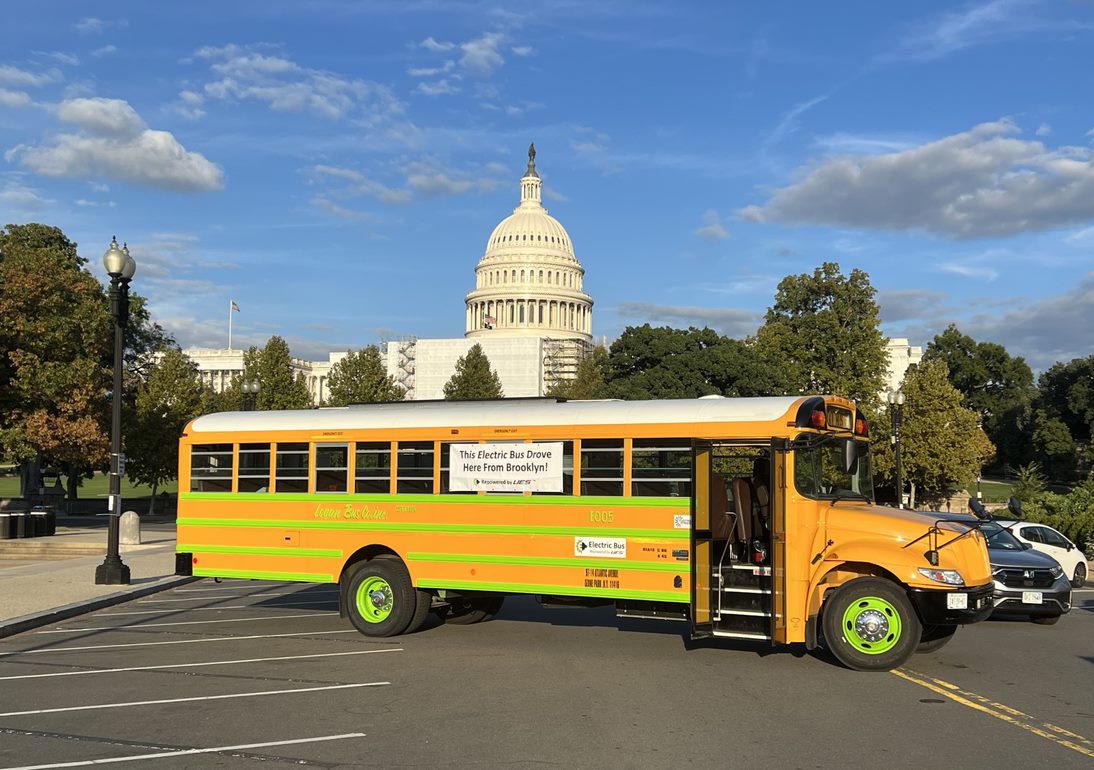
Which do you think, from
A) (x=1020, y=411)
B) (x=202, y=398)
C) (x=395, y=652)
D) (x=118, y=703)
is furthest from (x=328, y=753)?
(x=1020, y=411)

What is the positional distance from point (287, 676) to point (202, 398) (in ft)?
144

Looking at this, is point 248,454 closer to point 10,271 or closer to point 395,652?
point 395,652

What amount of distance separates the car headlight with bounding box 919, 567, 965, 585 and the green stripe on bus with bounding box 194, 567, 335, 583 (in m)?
7.58

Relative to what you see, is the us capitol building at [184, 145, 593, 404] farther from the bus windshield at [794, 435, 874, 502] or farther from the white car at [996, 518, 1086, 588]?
the bus windshield at [794, 435, 874, 502]

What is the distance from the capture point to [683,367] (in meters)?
66.9

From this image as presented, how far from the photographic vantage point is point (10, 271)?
116 feet

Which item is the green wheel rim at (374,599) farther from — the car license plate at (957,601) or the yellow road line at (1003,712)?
the car license plate at (957,601)

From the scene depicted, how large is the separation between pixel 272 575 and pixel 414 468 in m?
2.68

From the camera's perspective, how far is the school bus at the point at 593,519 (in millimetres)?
10945

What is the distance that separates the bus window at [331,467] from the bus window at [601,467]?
355 cm

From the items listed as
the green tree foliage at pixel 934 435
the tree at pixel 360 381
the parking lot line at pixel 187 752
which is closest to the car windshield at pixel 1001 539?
the parking lot line at pixel 187 752

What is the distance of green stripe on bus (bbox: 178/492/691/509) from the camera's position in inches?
470

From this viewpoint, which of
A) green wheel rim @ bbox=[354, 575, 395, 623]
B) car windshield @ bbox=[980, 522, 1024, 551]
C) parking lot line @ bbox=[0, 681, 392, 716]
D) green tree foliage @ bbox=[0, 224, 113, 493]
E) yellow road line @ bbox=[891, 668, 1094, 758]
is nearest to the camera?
yellow road line @ bbox=[891, 668, 1094, 758]

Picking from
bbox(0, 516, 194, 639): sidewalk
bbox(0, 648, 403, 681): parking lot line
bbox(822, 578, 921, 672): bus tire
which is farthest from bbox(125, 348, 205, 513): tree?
bbox(822, 578, 921, 672): bus tire
